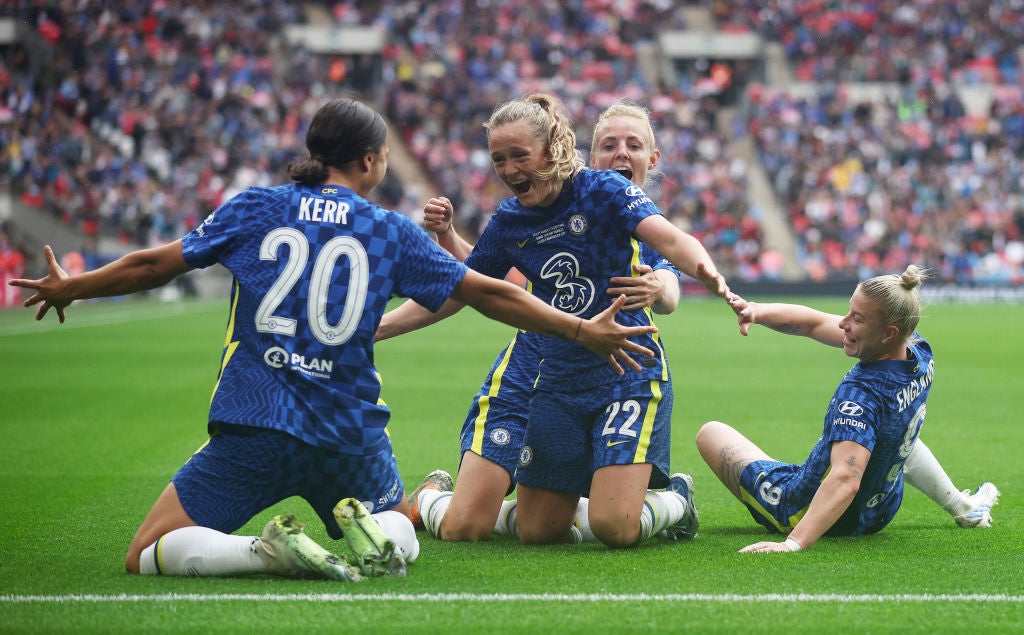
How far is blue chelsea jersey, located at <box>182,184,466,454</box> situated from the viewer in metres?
4.56

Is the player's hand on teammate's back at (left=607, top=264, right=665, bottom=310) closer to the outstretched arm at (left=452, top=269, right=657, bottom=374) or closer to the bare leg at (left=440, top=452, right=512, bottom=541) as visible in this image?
the outstretched arm at (left=452, top=269, right=657, bottom=374)

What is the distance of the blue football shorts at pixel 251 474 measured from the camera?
4.56 metres

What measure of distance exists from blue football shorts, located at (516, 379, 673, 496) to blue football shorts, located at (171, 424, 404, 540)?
1197 mm

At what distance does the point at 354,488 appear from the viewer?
476cm

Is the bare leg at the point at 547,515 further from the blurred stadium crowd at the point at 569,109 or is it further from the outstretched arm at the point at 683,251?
the blurred stadium crowd at the point at 569,109

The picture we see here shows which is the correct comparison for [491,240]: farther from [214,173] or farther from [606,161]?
[214,173]

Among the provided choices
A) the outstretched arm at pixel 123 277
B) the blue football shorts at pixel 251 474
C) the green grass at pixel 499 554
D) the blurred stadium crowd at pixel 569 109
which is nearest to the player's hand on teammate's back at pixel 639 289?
the green grass at pixel 499 554

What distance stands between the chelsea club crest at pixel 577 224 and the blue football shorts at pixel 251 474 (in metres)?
1.46

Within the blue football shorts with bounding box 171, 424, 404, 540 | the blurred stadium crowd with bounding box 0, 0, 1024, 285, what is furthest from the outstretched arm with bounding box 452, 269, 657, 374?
the blurred stadium crowd with bounding box 0, 0, 1024, 285

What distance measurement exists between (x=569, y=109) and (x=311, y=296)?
1194 inches

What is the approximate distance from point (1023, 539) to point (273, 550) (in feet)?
11.1

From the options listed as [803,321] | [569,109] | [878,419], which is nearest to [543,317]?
[803,321]

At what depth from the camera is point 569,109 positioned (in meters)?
34.2

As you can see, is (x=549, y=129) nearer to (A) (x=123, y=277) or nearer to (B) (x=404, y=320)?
(B) (x=404, y=320)
